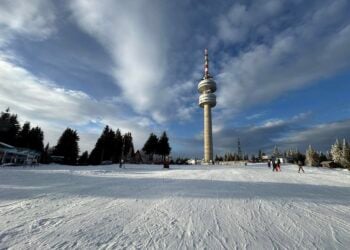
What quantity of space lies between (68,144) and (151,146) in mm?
27063

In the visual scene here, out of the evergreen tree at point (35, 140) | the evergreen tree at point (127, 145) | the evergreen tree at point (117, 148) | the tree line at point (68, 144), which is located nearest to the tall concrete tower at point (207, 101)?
the tree line at point (68, 144)

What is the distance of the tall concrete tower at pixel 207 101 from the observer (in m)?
88.1

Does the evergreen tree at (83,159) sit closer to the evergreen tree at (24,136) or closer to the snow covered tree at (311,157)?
the evergreen tree at (24,136)

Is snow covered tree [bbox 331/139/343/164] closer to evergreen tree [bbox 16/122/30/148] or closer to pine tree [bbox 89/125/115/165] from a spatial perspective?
pine tree [bbox 89/125/115/165]

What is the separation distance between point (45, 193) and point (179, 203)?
227 inches

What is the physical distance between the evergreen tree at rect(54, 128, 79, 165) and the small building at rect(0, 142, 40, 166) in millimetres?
22480

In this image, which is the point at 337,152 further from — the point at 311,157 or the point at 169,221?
the point at 169,221

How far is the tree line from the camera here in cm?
6462

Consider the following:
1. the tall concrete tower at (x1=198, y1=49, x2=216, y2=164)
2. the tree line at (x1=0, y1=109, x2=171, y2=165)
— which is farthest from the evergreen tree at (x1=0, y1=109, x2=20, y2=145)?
the tall concrete tower at (x1=198, y1=49, x2=216, y2=164)

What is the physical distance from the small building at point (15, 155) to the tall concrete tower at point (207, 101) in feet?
180

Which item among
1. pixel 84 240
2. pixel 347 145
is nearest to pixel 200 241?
pixel 84 240

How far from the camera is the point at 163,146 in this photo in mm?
83500

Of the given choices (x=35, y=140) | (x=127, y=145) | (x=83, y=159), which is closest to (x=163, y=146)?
(x=127, y=145)

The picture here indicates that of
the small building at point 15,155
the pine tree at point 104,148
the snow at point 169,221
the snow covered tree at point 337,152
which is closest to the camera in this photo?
the snow at point 169,221
